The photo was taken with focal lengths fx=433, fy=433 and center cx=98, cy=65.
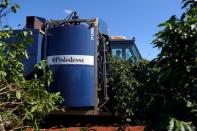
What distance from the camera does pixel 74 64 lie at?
12625 millimetres

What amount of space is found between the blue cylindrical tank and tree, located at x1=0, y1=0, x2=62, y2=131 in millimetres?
4969

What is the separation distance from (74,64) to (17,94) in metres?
6.39

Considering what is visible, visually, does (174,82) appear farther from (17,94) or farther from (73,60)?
(73,60)

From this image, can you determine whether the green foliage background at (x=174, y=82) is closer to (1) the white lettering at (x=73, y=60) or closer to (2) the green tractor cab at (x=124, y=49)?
(1) the white lettering at (x=73, y=60)

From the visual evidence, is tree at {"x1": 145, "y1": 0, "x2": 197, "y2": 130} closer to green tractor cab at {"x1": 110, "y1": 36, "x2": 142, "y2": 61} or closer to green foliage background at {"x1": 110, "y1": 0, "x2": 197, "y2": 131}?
green foliage background at {"x1": 110, "y1": 0, "x2": 197, "y2": 131}

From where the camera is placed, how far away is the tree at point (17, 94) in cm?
644

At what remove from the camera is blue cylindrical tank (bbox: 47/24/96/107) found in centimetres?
1254

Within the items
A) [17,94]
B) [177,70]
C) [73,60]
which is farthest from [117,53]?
[177,70]

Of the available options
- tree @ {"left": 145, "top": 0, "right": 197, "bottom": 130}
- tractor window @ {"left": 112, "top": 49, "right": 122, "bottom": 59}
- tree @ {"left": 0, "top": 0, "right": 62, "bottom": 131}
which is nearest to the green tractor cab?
tractor window @ {"left": 112, "top": 49, "right": 122, "bottom": 59}

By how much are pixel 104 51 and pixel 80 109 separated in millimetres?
2036

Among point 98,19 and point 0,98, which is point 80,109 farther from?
point 0,98

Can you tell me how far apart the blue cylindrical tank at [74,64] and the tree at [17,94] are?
16.3ft

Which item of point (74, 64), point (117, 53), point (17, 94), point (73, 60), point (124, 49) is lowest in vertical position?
point (17, 94)

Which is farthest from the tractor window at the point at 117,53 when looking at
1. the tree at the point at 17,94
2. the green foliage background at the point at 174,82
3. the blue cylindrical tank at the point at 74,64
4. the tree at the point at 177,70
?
the tree at the point at 177,70
